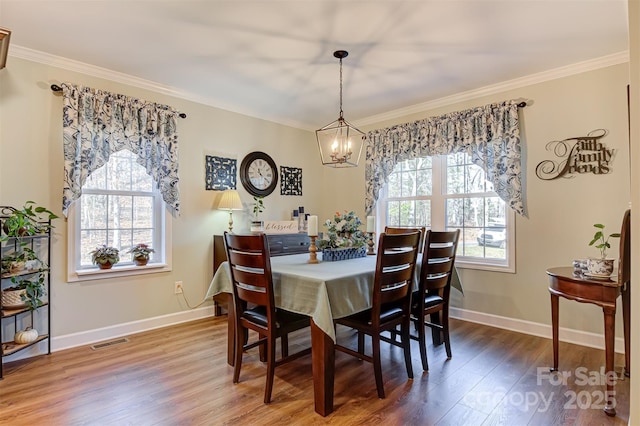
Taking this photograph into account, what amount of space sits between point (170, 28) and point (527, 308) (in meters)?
3.94

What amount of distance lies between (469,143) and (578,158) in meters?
0.96

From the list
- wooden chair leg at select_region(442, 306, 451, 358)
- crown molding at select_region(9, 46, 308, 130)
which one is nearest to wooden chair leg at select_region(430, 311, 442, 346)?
wooden chair leg at select_region(442, 306, 451, 358)

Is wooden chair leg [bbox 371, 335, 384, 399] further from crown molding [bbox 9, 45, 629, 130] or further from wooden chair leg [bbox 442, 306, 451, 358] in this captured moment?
crown molding [bbox 9, 45, 629, 130]

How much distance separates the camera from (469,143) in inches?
142

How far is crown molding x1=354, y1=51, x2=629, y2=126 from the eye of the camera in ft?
9.48

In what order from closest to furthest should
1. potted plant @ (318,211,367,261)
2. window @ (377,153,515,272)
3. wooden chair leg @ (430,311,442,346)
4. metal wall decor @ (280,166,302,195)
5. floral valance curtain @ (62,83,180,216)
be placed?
potted plant @ (318,211,367,261), floral valance curtain @ (62,83,180,216), wooden chair leg @ (430,311,442,346), window @ (377,153,515,272), metal wall decor @ (280,166,302,195)

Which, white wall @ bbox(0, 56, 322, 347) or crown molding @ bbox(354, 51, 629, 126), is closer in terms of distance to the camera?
white wall @ bbox(0, 56, 322, 347)

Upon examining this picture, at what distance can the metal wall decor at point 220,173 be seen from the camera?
3879mm

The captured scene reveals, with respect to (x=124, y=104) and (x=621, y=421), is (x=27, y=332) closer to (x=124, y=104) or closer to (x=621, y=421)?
(x=124, y=104)

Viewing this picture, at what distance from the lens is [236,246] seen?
2156 mm

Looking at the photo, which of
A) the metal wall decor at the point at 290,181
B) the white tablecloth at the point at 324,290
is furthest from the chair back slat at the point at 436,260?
the metal wall decor at the point at 290,181

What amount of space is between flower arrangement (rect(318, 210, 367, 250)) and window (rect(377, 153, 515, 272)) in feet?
5.40

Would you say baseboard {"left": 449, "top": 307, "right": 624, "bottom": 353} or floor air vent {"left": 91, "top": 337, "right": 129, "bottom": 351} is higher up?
baseboard {"left": 449, "top": 307, "right": 624, "bottom": 353}

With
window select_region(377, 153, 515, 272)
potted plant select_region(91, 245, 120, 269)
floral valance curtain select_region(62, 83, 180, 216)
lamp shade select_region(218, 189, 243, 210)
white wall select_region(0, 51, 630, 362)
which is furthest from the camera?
lamp shade select_region(218, 189, 243, 210)
